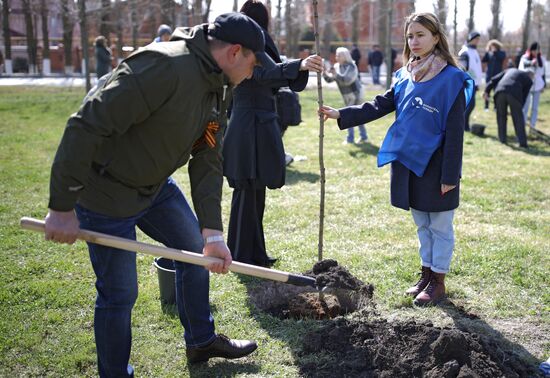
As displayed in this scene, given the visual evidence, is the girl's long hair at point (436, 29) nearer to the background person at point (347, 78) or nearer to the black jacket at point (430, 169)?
the black jacket at point (430, 169)

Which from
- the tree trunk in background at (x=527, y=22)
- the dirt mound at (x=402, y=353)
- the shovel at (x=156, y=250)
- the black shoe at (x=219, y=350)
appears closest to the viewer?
the shovel at (x=156, y=250)

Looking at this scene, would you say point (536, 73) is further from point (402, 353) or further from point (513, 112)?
point (402, 353)

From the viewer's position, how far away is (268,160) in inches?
201

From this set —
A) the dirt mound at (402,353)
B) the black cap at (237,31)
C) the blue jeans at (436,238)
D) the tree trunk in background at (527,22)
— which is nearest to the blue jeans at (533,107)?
the tree trunk in background at (527,22)

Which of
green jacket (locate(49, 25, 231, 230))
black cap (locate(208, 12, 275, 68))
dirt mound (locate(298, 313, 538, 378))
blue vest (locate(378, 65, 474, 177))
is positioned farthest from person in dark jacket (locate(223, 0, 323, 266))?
black cap (locate(208, 12, 275, 68))

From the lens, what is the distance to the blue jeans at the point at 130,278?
122 inches

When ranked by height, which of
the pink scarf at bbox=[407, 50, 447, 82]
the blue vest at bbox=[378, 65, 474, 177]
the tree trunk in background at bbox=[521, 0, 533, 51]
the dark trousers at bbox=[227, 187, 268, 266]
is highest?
the tree trunk in background at bbox=[521, 0, 533, 51]

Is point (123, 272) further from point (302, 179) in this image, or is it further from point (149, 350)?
point (302, 179)

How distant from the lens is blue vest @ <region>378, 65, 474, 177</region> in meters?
4.24

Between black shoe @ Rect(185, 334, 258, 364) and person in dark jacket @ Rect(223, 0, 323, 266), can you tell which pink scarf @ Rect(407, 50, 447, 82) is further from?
black shoe @ Rect(185, 334, 258, 364)

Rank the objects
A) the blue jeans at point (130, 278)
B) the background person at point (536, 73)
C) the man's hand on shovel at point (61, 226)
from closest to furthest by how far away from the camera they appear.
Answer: the man's hand on shovel at point (61, 226)
the blue jeans at point (130, 278)
the background person at point (536, 73)

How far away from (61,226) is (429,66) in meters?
2.73

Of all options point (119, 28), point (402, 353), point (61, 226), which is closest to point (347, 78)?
point (402, 353)

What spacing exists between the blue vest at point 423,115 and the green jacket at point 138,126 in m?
1.62
